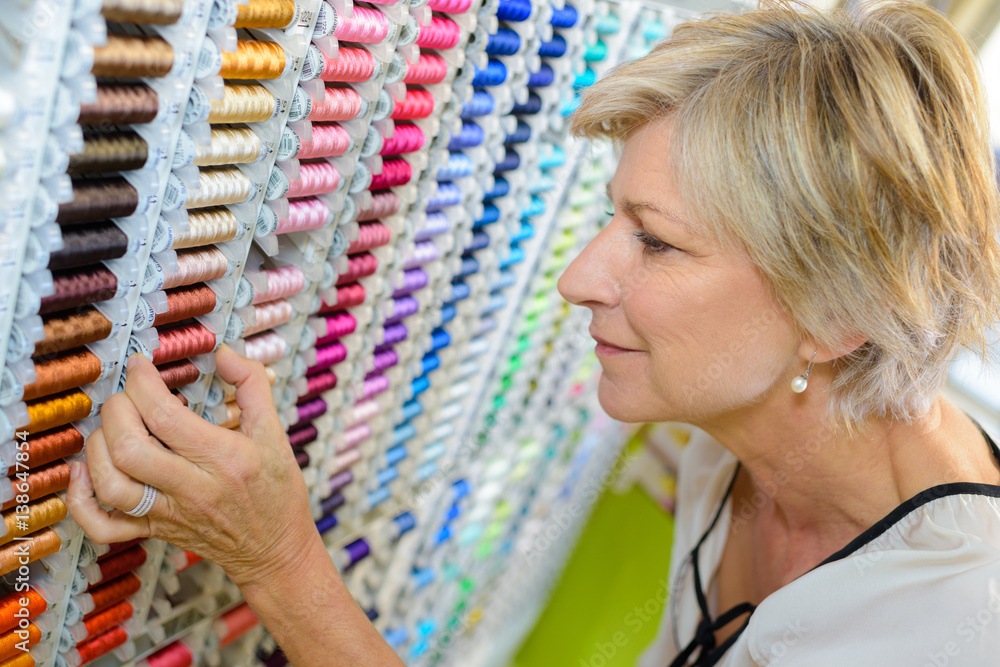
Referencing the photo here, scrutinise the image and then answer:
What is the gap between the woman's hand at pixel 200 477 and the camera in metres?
0.63

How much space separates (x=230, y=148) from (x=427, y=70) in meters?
0.26

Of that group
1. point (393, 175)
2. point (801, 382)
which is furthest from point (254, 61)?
point (801, 382)

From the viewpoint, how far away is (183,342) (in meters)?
0.73

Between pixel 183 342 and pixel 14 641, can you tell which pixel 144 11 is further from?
pixel 14 641

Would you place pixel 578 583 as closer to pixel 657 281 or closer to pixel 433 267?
pixel 433 267

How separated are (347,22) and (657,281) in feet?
1.34

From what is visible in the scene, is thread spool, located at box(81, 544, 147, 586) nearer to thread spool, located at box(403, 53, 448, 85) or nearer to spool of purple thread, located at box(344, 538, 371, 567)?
spool of purple thread, located at box(344, 538, 371, 567)

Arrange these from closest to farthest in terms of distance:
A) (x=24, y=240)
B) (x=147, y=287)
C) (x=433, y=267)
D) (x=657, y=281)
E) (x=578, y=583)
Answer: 1. (x=24, y=240)
2. (x=147, y=287)
3. (x=657, y=281)
4. (x=433, y=267)
5. (x=578, y=583)

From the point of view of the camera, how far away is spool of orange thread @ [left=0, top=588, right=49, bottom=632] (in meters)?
0.68

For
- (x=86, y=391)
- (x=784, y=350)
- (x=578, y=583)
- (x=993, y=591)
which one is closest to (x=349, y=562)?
(x=86, y=391)

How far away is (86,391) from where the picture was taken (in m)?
0.67

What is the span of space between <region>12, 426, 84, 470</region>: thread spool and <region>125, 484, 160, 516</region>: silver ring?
8 centimetres

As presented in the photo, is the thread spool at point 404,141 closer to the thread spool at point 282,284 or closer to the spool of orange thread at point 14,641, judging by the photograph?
the thread spool at point 282,284

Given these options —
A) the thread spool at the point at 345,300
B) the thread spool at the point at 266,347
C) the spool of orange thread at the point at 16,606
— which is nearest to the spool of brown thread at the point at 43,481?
the spool of orange thread at the point at 16,606
